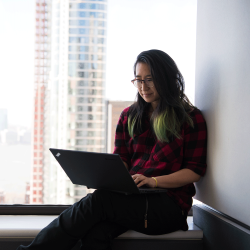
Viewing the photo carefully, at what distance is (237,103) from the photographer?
1.03m

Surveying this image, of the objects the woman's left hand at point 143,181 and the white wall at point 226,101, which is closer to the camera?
the white wall at point 226,101

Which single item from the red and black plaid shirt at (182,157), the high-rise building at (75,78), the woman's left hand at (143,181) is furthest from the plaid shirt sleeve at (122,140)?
the high-rise building at (75,78)

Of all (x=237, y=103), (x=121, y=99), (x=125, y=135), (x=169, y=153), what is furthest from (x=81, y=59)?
(x=237, y=103)

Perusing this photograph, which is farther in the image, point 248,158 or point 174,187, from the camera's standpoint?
point 174,187

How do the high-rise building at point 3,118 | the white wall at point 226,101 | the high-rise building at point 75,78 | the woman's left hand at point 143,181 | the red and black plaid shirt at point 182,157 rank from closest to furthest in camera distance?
the white wall at point 226,101 < the woman's left hand at point 143,181 < the red and black plaid shirt at point 182,157 < the high-rise building at point 3,118 < the high-rise building at point 75,78

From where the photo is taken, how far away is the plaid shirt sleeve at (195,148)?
4.09 ft

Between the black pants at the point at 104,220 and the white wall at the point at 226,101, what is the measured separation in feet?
0.71

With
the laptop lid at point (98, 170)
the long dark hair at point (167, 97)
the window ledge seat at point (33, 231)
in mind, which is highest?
the long dark hair at point (167, 97)

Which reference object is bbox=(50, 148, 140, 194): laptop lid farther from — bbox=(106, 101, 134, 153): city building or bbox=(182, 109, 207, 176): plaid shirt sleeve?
bbox=(106, 101, 134, 153): city building

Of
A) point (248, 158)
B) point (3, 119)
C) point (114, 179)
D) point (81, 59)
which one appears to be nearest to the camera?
point (248, 158)

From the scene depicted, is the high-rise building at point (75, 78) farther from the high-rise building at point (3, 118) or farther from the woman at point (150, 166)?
the woman at point (150, 166)

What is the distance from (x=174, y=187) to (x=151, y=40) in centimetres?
99

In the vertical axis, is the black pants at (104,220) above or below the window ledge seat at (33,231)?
above

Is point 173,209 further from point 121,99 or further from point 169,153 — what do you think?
point 121,99
